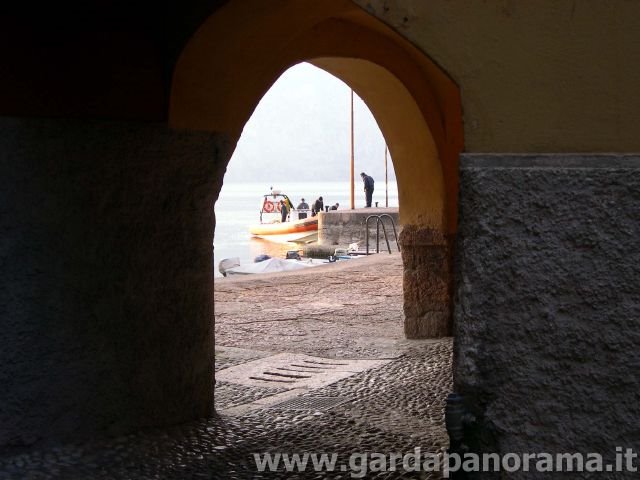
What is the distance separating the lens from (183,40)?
11.3 feet

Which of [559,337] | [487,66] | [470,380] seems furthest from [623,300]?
[487,66]

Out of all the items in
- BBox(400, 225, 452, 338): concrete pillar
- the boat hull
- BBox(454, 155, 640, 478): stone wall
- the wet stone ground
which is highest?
BBox(454, 155, 640, 478): stone wall

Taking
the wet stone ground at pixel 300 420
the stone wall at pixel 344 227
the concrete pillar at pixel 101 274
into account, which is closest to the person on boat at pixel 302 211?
the stone wall at pixel 344 227

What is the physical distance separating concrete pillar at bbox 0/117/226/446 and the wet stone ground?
161 mm

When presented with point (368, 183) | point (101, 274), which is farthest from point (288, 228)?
point (101, 274)

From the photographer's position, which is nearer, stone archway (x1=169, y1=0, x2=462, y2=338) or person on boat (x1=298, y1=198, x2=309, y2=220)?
stone archway (x1=169, y1=0, x2=462, y2=338)

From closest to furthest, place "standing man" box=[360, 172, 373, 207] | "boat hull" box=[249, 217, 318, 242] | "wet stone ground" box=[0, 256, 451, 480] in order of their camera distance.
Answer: "wet stone ground" box=[0, 256, 451, 480] < "standing man" box=[360, 172, 373, 207] < "boat hull" box=[249, 217, 318, 242]

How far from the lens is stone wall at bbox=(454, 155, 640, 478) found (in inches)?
67.1

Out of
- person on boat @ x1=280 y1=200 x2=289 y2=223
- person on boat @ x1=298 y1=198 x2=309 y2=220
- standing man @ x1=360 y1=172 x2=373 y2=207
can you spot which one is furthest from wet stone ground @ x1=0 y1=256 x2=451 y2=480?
person on boat @ x1=280 y1=200 x2=289 y2=223

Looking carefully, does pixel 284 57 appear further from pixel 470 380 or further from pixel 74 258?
pixel 470 380

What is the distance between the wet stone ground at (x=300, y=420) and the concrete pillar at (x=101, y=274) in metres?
0.16

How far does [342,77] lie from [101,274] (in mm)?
3205

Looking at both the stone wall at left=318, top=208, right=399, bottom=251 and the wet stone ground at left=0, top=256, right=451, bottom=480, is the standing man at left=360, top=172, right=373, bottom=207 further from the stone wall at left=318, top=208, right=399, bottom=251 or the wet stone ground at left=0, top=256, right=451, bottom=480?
the wet stone ground at left=0, top=256, right=451, bottom=480

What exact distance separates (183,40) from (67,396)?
158 cm
